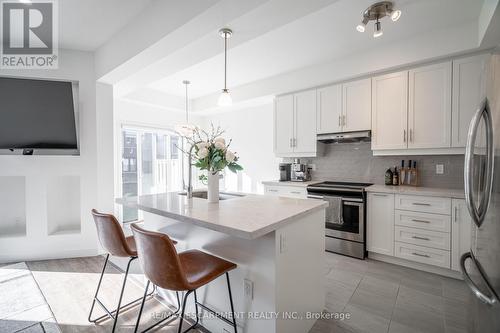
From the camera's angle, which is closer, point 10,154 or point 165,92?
point 10,154

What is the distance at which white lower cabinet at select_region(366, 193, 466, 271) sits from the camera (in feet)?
7.91

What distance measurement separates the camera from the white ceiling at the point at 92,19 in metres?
2.18

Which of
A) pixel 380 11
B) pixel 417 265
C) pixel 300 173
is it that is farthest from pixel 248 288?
pixel 300 173

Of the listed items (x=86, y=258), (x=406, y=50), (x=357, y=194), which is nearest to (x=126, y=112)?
(x=86, y=258)

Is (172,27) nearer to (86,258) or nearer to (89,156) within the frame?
(89,156)

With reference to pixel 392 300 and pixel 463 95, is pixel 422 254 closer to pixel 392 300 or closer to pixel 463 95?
pixel 392 300

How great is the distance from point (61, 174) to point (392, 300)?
13.3 feet

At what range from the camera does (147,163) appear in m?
5.08

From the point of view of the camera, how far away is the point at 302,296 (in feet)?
5.39

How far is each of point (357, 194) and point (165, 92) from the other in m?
4.16

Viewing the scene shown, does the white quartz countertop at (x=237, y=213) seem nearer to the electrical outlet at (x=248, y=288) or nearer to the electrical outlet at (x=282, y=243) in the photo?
the electrical outlet at (x=282, y=243)

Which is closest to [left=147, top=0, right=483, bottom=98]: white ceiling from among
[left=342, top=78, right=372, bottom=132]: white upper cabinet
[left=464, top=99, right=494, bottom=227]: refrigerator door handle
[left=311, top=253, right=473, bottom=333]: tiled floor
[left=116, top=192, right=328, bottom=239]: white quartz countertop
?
[left=342, top=78, right=372, bottom=132]: white upper cabinet

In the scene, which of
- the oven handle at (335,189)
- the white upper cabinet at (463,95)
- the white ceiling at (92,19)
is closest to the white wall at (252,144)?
the oven handle at (335,189)

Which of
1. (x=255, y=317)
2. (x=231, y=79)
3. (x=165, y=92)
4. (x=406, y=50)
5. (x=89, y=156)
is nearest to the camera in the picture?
(x=255, y=317)
